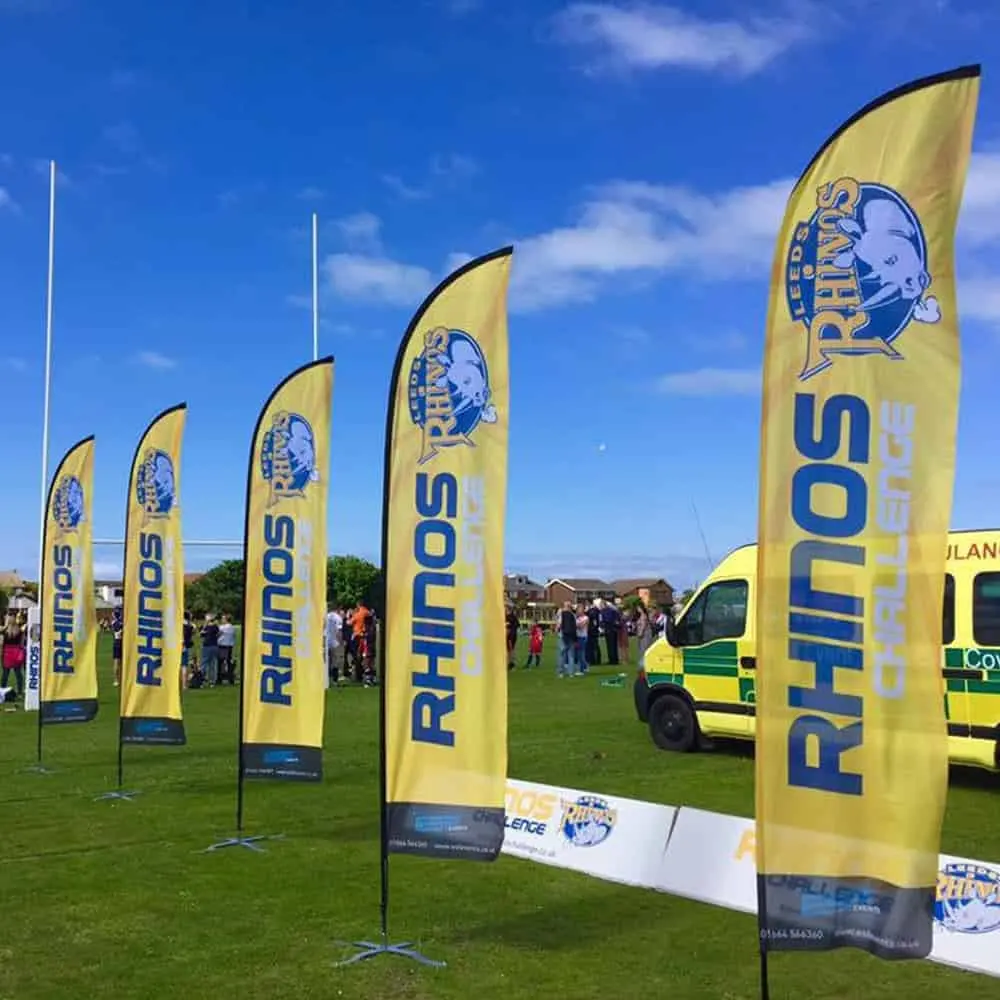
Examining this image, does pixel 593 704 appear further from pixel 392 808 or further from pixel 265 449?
pixel 392 808

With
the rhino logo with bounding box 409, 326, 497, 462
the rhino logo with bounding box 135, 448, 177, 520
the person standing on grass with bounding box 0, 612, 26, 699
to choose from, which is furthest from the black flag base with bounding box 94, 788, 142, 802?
the person standing on grass with bounding box 0, 612, 26, 699

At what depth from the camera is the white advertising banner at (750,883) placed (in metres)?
5.99

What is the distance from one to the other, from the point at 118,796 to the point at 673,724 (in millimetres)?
6642

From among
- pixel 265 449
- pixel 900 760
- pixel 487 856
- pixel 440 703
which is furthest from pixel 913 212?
pixel 265 449

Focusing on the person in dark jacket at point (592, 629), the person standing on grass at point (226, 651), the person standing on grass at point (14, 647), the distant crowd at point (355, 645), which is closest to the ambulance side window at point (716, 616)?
the distant crowd at point (355, 645)

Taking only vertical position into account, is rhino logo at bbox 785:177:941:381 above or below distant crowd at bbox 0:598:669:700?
above

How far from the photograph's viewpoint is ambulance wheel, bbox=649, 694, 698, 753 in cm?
1387

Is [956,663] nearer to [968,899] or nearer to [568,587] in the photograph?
[968,899]

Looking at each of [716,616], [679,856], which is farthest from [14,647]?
[679,856]

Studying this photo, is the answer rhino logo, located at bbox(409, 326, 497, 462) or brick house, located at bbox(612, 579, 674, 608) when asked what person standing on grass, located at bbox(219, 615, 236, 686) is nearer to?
A: rhino logo, located at bbox(409, 326, 497, 462)

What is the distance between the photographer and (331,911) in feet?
24.3

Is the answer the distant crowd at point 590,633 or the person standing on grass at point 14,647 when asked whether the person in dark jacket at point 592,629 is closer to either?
the distant crowd at point 590,633

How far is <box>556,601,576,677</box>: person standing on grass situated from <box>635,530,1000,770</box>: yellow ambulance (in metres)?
12.1

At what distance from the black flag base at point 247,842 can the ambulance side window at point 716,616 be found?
587cm
